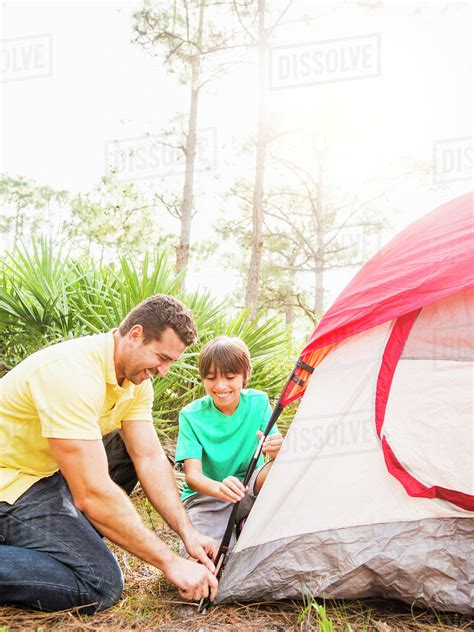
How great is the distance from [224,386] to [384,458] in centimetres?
67

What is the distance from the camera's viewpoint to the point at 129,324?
2.15 metres

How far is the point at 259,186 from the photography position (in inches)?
376

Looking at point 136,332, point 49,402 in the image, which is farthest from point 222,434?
point 49,402

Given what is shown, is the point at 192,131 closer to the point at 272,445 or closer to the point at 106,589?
the point at 272,445

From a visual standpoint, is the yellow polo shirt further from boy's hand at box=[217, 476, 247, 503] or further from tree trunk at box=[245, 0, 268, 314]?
tree trunk at box=[245, 0, 268, 314]

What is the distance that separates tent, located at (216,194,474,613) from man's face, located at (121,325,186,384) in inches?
18.7

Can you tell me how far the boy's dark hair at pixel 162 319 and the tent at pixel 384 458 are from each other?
434mm

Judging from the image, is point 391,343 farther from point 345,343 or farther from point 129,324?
point 129,324

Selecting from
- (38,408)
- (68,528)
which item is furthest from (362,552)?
(38,408)

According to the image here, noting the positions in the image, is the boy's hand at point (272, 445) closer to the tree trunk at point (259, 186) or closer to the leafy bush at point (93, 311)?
the leafy bush at point (93, 311)

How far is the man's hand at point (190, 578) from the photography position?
1.95m

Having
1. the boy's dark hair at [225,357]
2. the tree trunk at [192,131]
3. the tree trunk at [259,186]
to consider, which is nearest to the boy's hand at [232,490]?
the boy's dark hair at [225,357]

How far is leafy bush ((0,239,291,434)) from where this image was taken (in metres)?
4.26

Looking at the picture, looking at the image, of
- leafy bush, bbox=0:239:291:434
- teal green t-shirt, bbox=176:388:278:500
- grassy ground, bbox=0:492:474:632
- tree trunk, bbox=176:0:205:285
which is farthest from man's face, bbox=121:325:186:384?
tree trunk, bbox=176:0:205:285
